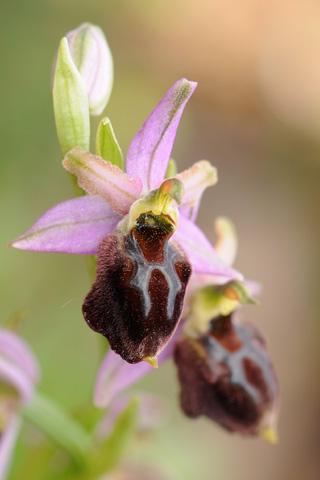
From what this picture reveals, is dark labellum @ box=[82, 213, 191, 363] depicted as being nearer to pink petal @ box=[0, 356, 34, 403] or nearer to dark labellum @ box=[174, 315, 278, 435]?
dark labellum @ box=[174, 315, 278, 435]

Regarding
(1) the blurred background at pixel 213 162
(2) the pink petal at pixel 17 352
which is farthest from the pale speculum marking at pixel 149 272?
(1) the blurred background at pixel 213 162

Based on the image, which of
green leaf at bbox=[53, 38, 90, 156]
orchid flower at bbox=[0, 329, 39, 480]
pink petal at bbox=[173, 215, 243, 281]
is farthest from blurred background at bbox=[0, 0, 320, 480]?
green leaf at bbox=[53, 38, 90, 156]

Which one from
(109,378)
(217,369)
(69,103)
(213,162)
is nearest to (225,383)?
(217,369)

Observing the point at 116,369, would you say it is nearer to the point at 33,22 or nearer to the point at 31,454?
the point at 31,454

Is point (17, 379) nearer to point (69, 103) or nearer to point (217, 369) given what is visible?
point (217, 369)

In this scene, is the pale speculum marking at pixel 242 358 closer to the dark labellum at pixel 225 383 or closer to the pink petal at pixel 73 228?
the dark labellum at pixel 225 383

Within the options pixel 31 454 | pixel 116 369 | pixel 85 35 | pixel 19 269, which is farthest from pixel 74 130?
pixel 19 269
